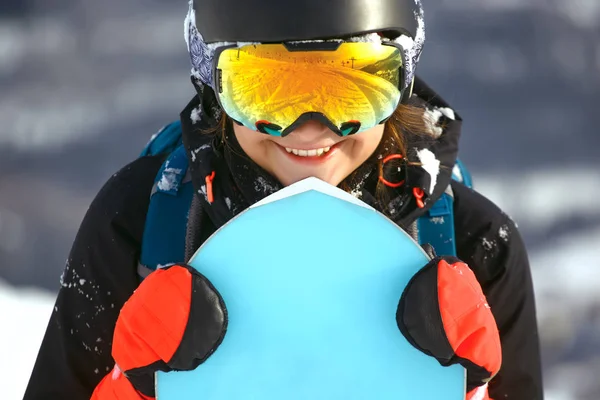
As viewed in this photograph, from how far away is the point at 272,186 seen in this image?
6.23 ft

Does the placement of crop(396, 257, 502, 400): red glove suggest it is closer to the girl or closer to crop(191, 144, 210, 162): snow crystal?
the girl

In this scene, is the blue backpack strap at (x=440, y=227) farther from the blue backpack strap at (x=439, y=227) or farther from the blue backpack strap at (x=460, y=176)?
the blue backpack strap at (x=460, y=176)

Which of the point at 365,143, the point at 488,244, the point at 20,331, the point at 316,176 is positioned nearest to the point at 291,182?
the point at 316,176

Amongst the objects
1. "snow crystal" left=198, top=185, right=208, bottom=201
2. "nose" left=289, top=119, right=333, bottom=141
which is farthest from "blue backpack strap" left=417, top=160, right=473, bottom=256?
"snow crystal" left=198, top=185, right=208, bottom=201

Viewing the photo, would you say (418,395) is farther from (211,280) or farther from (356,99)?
(356,99)

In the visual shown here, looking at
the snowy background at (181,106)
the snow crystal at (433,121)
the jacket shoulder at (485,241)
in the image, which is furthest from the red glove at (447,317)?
the snowy background at (181,106)

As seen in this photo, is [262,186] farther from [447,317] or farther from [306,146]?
[447,317]

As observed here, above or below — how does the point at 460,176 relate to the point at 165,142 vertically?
below

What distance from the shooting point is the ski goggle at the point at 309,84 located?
1.69m

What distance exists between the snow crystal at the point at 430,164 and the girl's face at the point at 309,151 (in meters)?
0.12

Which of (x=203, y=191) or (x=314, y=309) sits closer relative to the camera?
(x=314, y=309)

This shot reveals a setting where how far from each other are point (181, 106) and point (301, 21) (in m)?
2.57

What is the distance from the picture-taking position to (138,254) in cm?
196

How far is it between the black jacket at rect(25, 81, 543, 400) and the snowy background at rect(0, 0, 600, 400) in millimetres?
1760
